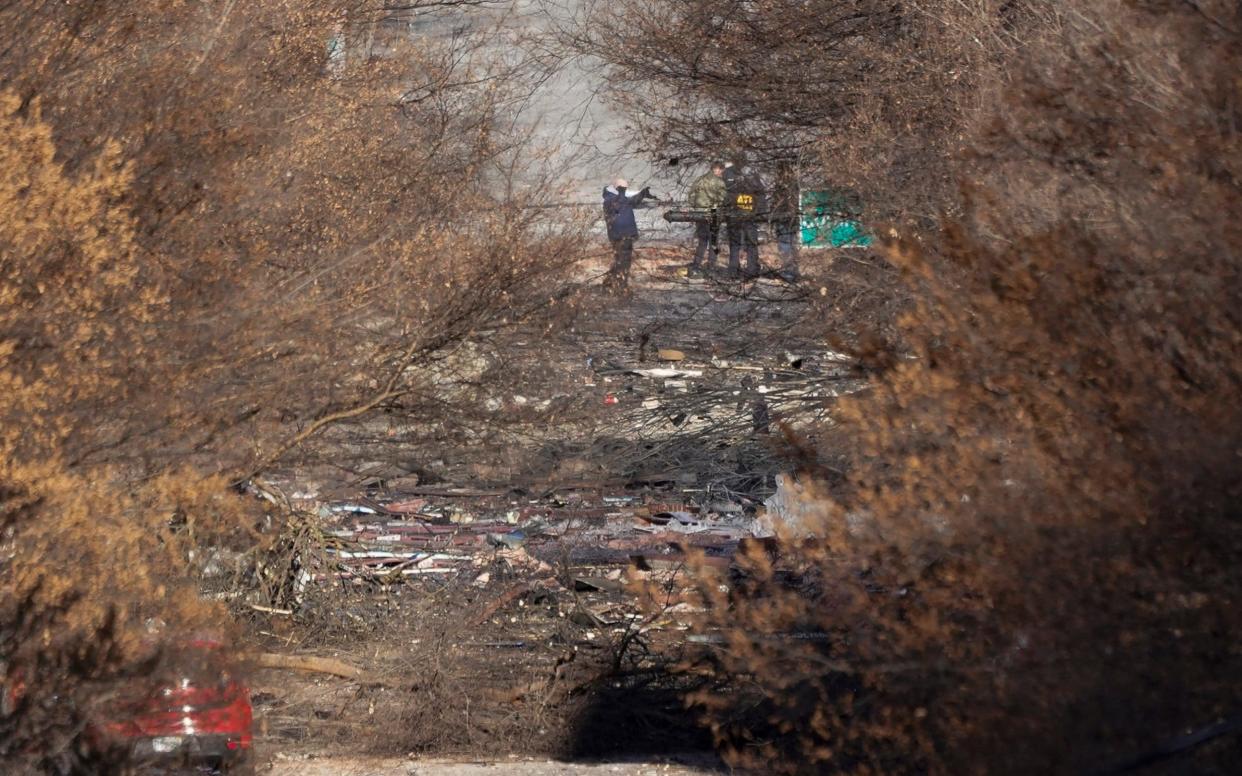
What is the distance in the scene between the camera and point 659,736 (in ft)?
30.4

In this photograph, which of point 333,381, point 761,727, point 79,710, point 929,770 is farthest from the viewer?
point 333,381

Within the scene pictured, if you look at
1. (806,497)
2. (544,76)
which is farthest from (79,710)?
(544,76)

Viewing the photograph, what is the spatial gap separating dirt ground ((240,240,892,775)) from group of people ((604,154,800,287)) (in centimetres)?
32

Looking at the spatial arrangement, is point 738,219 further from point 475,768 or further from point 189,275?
point 475,768

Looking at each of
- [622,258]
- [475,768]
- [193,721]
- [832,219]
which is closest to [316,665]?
[475,768]

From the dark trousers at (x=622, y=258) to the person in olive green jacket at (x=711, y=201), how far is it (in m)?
Result: 0.89

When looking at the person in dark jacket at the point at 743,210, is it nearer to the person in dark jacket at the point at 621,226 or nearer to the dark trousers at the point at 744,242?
the dark trousers at the point at 744,242

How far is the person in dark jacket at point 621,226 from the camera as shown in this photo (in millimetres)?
19078

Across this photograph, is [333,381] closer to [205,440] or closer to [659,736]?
[205,440]

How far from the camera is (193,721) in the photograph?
689cm

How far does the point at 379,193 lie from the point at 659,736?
8.65 meters

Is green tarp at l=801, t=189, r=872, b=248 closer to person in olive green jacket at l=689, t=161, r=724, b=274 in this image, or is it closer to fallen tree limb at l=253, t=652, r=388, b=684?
person in olive green jacket at l=689, t=161, r=724, b=274

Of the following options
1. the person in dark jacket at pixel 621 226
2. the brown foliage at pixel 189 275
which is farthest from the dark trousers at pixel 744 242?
the brown foliage at pixel 189 275

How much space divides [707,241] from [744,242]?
146 cm
